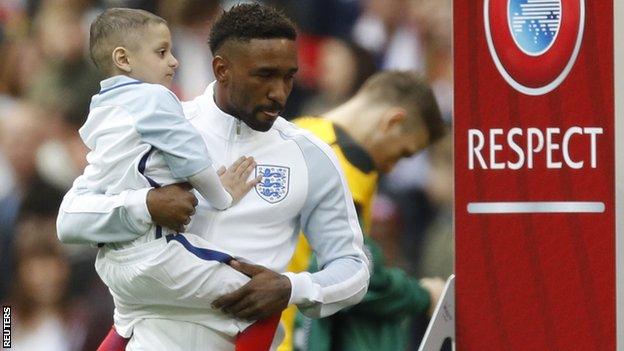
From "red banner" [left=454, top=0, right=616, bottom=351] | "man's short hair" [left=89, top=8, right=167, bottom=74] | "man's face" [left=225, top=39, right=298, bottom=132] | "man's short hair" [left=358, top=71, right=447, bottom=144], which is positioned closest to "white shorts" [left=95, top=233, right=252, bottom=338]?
"man's face" [left=225, top=39, right=298, bottom=132]

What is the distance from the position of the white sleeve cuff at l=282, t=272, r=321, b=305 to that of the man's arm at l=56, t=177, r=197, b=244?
331mm

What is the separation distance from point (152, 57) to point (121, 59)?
0.08 meters

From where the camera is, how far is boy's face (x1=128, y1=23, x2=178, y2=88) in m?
3.80

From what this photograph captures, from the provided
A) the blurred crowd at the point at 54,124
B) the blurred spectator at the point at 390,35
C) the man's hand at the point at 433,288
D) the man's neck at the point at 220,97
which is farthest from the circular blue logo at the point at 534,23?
the man's neck at the point at 220,97

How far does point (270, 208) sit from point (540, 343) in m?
1.77

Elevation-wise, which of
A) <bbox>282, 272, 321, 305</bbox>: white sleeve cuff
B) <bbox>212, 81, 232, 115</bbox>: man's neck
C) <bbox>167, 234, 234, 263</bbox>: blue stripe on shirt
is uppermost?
<bbox>212, 81, 232, 115</bbox>: man's neck

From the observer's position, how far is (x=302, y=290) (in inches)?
150

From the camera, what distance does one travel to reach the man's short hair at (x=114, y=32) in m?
3.79

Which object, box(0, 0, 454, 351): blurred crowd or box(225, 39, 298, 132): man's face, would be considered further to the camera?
box(0, 0, 454, 351): blurred crowd

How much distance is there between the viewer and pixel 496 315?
5328 millimetres

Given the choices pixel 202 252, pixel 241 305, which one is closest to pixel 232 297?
pixel 241 305

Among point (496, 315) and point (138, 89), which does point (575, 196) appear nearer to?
point (496, 315)

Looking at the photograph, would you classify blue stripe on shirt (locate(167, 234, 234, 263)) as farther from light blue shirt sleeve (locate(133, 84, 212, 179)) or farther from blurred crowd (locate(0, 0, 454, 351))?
blurred crowd (locate(0, 0, 454, 351))

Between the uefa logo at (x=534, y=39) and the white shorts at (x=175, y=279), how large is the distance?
73.4 inches
